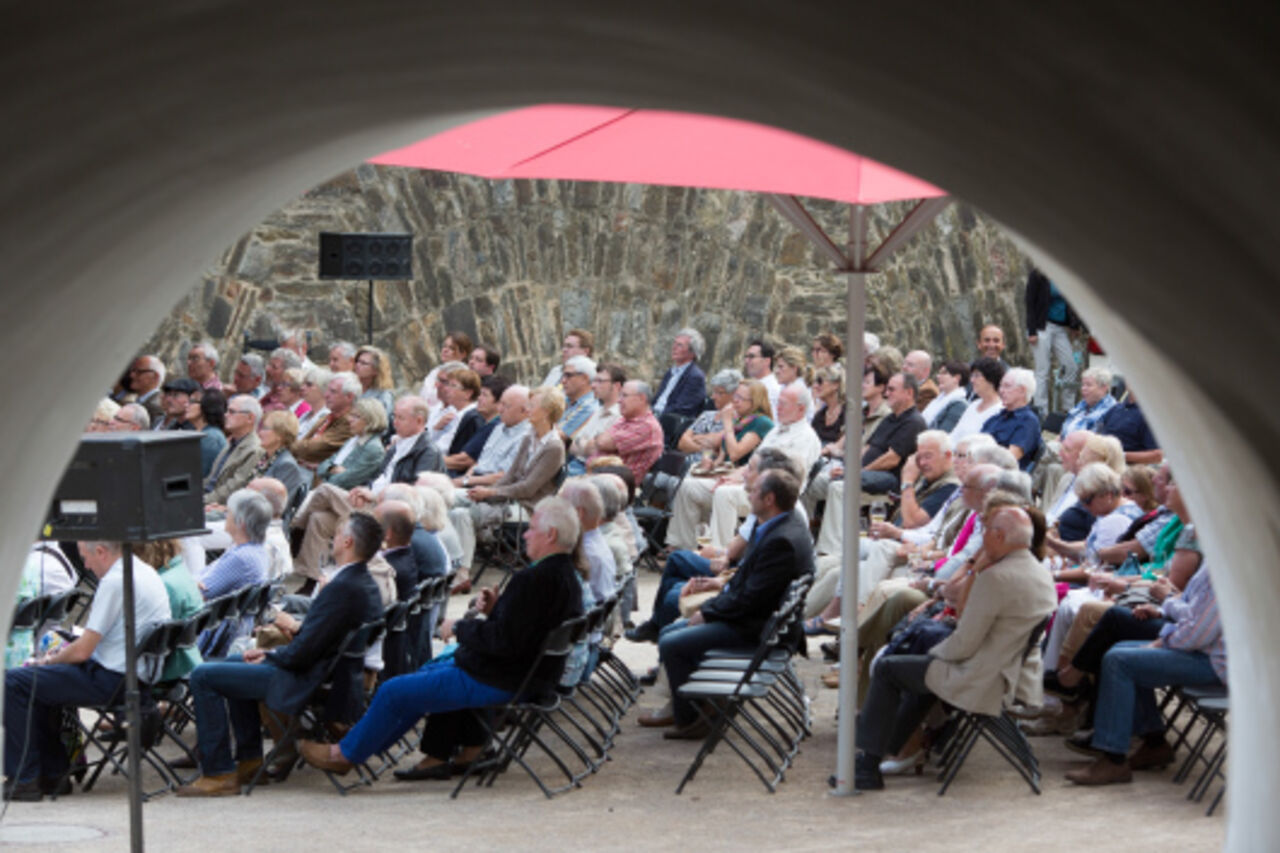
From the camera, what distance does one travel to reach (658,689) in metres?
10.6

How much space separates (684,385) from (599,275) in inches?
173

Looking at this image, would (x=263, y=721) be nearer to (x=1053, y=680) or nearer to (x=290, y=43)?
(x=1053, y=680)

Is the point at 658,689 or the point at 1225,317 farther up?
the point at 1225,317

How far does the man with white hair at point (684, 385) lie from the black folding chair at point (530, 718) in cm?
693

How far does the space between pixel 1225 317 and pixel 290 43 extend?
1.37 metres

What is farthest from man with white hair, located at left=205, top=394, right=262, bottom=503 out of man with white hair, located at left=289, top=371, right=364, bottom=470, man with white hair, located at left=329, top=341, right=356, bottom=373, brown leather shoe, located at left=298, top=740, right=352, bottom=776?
brown leather shoe, located at left=298, top=740, right=352, bottom=776

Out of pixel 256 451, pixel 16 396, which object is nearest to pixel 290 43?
pixel 16 396

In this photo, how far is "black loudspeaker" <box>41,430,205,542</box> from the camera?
7.75 meters

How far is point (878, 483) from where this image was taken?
1238 cm

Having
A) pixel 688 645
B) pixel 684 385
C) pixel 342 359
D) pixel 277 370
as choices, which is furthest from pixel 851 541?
pixel 277 370

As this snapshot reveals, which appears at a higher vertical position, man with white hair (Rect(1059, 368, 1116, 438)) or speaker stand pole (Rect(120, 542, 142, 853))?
man with white hair (Rect(1059, 368, 1116, 438))

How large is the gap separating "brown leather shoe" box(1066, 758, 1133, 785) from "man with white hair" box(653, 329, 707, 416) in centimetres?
751

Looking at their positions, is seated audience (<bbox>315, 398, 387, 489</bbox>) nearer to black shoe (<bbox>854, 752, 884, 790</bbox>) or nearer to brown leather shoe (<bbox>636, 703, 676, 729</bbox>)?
brown leather shoe (<bbox>636, 703, 676, 729</bbox>)

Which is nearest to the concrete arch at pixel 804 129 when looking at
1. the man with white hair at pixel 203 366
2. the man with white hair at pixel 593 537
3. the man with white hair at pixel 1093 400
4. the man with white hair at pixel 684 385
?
the man with white hair at pixel 593 537
